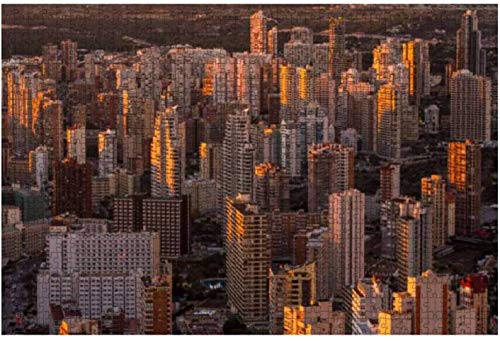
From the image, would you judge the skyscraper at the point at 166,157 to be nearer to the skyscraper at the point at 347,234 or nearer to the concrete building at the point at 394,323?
the skyscraper at the point at 347,234

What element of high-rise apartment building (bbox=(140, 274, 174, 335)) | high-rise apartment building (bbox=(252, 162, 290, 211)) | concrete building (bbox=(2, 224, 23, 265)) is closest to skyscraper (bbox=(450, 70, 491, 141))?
high-rise apartment building (bbox=(252, 162, 290, 211))

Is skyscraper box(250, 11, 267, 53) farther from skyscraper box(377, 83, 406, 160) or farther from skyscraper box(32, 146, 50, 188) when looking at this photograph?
skyscraper box(32, 146, 50, 188)

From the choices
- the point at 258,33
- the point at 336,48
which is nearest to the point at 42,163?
the point at 258,33

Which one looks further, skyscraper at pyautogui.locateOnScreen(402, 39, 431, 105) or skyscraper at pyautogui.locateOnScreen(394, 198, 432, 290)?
skyscraper at pyautogui.locateOnScreen(402, 39, 431, 105)

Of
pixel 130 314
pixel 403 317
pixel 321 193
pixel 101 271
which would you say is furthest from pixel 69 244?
pixel 403 317

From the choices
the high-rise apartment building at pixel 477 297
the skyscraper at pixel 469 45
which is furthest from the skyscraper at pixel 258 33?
the high-rise apartment building at pixel 477 297

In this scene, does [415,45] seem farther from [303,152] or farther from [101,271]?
[101,271]
